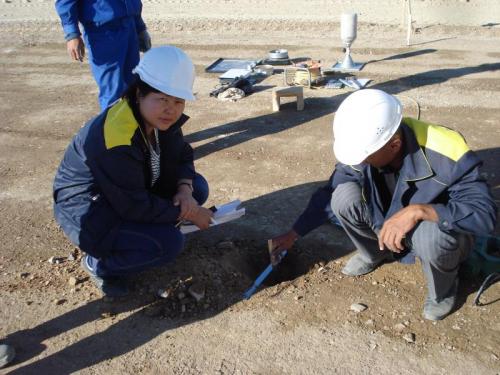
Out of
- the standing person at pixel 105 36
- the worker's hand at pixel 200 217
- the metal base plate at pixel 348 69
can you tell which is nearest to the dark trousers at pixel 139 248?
the worker's hand at pixel 200 217

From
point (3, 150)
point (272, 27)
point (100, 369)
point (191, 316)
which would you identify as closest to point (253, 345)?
point (191, 316)

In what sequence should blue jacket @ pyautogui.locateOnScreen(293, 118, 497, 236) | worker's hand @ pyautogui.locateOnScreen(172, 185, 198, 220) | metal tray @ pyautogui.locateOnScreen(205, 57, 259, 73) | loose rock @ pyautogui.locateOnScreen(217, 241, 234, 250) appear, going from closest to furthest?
blue jacket @ pyautogui.locateOnScreen(293, 118, 497, 236) < worker's hand @ pyautogui.locateOnScreen(172, 185, 198, 220) < loose rock @ pyautogui.locateOnScreen(217, 241, 234, 250) < metal tray @ pyautogui.locateOnScreen(205, 57, 259, 73)

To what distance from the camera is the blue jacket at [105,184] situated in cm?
266

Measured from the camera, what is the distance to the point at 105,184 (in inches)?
107

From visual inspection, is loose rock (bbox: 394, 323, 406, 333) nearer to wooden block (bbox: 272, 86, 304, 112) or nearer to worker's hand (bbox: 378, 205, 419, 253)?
worker's hand (bbox: 378, 205, 419, 253)

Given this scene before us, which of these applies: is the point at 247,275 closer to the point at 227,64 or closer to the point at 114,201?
the point at 114,201

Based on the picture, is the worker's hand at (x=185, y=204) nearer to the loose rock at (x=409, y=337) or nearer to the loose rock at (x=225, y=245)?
the loose rock at (x=225, y=245)

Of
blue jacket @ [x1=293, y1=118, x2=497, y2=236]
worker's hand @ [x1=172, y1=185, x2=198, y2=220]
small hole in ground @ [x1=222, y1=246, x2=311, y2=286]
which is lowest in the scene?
small hole in ground @ [x1=222, y1=246, x2=311, y2=286]

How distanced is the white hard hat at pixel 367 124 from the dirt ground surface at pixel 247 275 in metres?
0.98

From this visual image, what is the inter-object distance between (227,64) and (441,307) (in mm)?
5833

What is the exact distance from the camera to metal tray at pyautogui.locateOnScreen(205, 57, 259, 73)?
7633 millimetres

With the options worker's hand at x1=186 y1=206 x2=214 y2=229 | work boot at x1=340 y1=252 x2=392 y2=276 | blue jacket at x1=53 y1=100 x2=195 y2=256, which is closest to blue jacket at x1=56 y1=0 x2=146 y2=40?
blue jacket at x1=53 y1=100 x2=195 y2=256

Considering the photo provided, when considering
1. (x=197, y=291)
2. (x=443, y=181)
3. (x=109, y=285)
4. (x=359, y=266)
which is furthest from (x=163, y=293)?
(x=443, y=181)

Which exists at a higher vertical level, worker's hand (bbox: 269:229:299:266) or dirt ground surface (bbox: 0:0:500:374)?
worker's hand (bbox: 269:229:299:266)
